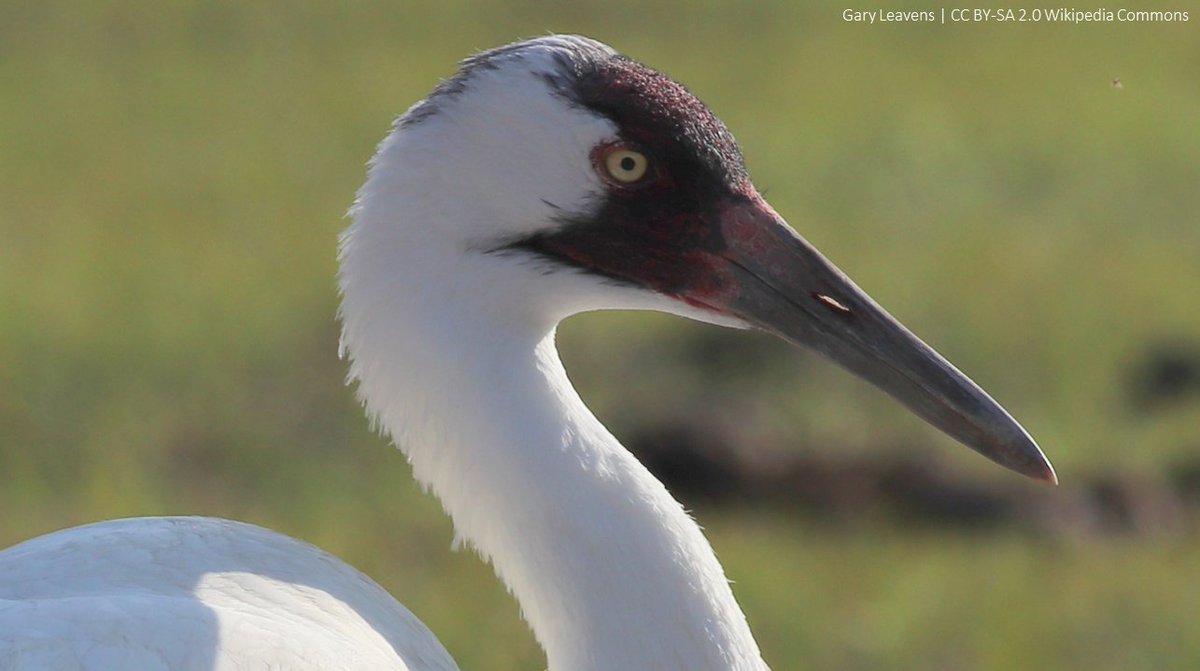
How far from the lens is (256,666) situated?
2637mm

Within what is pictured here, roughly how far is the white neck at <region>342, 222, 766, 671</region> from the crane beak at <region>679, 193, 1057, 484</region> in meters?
0.34

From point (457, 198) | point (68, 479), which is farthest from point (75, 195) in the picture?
point (457, 198)

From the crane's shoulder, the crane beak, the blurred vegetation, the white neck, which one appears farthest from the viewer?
the blurred vegetation

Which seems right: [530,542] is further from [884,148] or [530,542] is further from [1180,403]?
[884,148]

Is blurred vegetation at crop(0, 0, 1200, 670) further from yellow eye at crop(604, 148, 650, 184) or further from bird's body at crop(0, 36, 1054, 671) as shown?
yellow eye at crop(604, 148, 650, 184)

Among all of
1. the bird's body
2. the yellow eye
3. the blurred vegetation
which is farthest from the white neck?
the blurred vegetation

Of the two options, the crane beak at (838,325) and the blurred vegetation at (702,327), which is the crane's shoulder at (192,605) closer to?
the crane beak at (838,325)

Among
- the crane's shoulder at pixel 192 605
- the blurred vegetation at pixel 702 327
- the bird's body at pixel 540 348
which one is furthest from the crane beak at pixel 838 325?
the blurred vegetation at pixel 702 327

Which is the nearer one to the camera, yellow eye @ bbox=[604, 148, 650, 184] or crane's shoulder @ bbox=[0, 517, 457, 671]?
crane's shoulder @ bbox=[0, 517, 457, 671]

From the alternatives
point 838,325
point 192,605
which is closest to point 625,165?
point 838,325

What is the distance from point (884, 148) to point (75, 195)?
4972 mm

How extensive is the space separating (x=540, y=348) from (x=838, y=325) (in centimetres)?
49

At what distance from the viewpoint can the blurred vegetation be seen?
5.95 metres

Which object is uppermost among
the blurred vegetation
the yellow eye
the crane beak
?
the yellow eye
